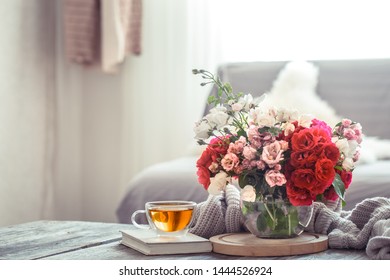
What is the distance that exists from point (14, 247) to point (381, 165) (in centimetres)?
150

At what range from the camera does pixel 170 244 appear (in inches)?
51.1

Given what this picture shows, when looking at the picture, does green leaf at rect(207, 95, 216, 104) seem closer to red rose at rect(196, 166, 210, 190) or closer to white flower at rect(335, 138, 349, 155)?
red rose at rect(196, 166, 210, 190)

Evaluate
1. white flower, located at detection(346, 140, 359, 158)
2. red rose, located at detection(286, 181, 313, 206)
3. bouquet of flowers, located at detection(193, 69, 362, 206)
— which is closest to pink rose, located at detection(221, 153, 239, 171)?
bouquet of flowers, located at detection(193, 69, 362, 206)

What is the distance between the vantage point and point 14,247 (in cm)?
144

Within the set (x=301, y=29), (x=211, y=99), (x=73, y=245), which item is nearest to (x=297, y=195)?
(x=211, y=99)

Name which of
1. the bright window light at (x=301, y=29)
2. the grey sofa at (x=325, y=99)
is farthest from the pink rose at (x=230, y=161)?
the bright window light at (x=301, y=29)

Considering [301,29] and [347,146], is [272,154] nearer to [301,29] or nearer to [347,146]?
[347,146]

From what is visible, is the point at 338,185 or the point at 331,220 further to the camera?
the point at 331,220

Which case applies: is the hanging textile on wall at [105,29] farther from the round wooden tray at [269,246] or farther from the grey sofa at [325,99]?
the round wooden tray at [269,246]

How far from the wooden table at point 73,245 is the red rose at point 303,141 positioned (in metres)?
0.19

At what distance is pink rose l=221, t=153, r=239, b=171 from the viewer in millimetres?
1284

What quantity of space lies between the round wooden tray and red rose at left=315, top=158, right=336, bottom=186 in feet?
0.41

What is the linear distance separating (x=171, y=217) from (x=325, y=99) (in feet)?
6.07
